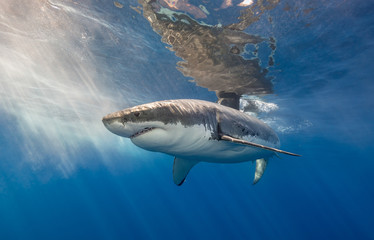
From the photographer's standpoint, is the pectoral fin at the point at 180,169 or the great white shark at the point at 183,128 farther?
the pectoral fin at the point at 180,169

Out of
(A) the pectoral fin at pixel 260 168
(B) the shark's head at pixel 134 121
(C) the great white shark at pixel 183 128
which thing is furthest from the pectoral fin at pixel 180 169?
(A) the pectoral fin at pixel 260 168

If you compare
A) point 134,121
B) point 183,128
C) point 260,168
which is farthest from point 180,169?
point 260,168

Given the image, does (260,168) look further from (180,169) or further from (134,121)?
(134,121)

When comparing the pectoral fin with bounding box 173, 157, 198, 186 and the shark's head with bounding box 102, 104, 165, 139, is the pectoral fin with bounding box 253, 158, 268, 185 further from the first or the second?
the shark's head with bounding box 102, 104, 165, 139

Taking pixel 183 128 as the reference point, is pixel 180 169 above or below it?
below

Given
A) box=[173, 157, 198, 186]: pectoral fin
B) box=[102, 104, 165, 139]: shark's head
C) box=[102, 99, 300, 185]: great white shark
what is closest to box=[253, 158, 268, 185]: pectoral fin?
box=[102, 99, 300, 185]: great white shark

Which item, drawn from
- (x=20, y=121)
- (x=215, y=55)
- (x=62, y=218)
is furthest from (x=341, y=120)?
(x=62, y=218)

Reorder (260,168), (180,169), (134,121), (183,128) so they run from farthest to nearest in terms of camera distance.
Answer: (260,168) < (180,169) < (183,128) < (134,121)

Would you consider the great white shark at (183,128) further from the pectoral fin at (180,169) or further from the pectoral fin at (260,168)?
the pectoral fin at (260,168)

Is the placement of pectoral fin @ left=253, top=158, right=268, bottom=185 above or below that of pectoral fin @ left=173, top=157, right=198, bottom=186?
below

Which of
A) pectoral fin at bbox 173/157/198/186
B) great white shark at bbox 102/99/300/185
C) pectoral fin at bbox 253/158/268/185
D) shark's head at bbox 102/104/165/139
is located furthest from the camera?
pectoral fin at bbox 253/158/268/185

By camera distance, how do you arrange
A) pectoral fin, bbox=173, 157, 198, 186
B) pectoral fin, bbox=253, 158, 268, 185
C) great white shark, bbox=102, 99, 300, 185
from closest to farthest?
great white shark, bbox=102, 99, 300, 185 → pectoral fin, bbox=173, 157, 198, 186 → pectoral fin, bbox=253, 158, 268, 185

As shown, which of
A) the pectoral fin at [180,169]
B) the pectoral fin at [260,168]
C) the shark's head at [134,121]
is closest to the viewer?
the shark's head at [134,121]

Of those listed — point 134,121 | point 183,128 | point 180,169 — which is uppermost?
point 134,121
